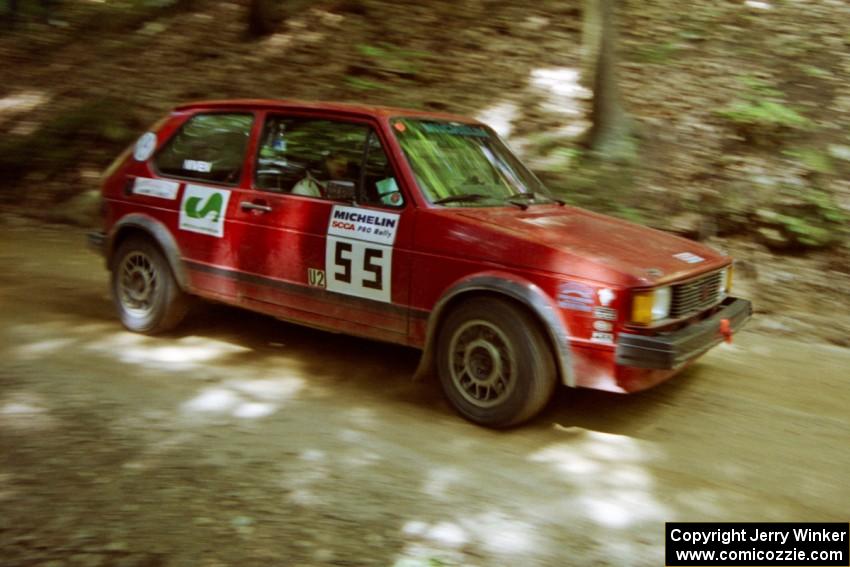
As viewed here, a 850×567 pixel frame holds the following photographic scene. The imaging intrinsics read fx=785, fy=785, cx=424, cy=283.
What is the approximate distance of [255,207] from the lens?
539 centimetres

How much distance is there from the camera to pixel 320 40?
12578 mm

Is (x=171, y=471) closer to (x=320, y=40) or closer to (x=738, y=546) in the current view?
(x=738, y=546)

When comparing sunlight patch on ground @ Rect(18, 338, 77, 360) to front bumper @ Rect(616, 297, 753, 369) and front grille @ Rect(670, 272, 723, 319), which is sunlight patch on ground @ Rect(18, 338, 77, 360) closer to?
front bumper @ Rect(616, 297, 753, 369)

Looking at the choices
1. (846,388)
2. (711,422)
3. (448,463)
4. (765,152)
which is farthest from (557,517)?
(765,152)

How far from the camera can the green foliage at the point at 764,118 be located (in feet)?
28.6

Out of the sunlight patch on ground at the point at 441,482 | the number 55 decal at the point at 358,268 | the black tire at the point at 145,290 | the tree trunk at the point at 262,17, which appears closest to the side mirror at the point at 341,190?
the number 55 decal at the point at 358,268

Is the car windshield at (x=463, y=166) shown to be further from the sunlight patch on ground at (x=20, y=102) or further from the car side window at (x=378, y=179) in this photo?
the sunlight patch on ground at (x=20, y=102)

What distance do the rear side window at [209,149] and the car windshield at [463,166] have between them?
4.20 feet

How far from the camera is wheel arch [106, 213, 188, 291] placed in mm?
5855

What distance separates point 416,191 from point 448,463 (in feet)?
5.41

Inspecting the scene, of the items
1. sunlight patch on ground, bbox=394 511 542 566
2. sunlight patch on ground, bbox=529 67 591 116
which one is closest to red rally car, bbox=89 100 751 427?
sunlight patch on ground, bbox=394 511 542 566

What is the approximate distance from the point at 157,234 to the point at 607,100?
5.24 meters

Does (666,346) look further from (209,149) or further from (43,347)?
(43,347)

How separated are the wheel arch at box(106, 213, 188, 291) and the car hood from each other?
237 centimetres
